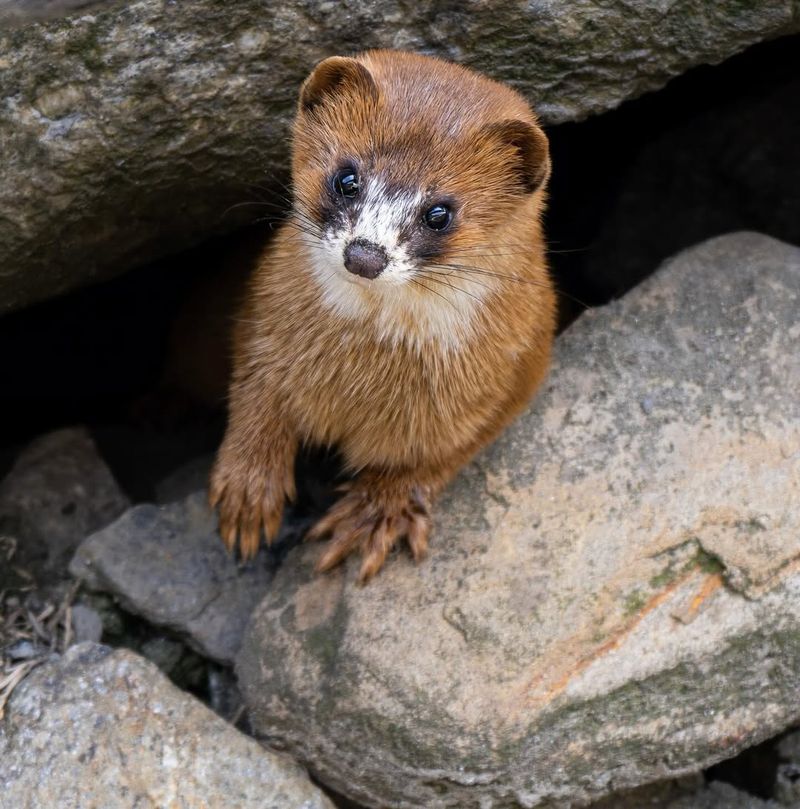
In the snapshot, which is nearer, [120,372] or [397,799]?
[397,799]

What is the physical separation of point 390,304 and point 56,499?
1490 millimetres

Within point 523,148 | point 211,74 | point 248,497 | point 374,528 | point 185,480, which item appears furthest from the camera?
point 185,480

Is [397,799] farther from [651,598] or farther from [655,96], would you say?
[655,96]

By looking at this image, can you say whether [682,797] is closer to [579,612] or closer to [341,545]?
[579,612]

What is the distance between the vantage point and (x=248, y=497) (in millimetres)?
3262

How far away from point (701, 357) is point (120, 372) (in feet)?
8.48

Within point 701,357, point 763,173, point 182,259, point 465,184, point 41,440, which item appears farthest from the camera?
point 182,259

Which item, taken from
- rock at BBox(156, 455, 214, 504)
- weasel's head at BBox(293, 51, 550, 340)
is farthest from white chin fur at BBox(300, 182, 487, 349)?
rock at BBox(156, 455, 214, 504)

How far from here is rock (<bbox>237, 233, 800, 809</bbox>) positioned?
278 cm

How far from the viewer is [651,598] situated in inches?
113

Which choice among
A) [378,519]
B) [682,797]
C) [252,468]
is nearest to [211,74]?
[252,468]

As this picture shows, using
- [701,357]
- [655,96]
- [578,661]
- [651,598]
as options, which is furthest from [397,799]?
[655,96]

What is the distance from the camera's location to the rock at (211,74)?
113 inches

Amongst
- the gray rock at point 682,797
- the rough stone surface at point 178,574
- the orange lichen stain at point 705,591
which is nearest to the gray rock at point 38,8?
the rough stone surface at point 178,574
